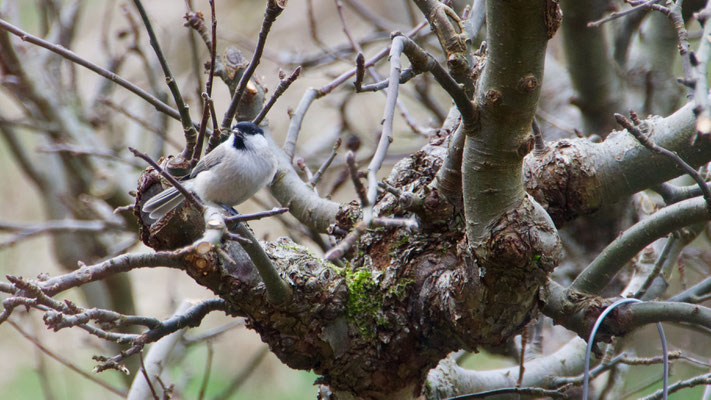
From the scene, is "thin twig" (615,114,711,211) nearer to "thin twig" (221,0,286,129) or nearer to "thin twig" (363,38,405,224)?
"thin twig" (363,38,405,224)

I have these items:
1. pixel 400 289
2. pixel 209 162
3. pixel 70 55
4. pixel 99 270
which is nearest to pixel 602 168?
pixel 400 289

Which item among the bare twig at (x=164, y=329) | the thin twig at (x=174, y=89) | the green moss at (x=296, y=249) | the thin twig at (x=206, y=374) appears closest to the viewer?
the thin twig at (x=174, y=89)

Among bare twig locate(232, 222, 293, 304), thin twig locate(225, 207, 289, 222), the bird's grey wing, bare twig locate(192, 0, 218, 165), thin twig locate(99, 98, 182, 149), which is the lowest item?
thin twig locate(225, 207, 289, 222)

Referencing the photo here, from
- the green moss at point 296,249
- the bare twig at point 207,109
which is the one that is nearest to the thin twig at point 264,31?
the bare twig at point 207,109

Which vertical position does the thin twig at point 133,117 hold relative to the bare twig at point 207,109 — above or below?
A: above

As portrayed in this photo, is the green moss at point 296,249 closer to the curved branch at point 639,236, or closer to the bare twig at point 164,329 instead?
the bare twig at point 164,329

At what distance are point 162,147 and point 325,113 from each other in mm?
5255

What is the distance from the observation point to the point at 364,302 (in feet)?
6.64

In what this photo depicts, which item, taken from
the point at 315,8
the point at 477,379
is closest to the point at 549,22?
the point at 477,379

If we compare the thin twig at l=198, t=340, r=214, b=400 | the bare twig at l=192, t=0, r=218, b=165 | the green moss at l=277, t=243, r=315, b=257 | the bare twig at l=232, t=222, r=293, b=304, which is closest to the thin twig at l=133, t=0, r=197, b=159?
the bare twig at l=192, t=0, r=218, b=165

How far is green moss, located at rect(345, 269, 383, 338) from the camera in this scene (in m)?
2.00

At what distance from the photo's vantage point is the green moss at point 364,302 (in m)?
2.00

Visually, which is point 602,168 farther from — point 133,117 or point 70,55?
point 133,117

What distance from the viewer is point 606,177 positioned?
2.13 meters
